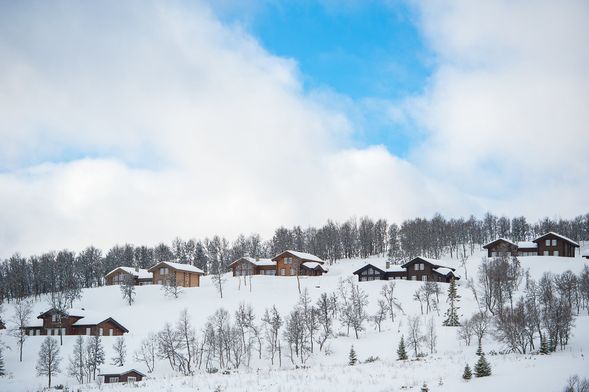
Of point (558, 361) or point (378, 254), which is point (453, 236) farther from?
point (558, 361)

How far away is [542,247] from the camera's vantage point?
3915 inches

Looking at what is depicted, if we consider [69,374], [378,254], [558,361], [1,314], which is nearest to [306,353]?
[69,374]

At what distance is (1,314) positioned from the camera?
8862 cm

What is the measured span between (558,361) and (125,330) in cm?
6288

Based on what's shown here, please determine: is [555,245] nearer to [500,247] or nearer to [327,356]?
[500,247]

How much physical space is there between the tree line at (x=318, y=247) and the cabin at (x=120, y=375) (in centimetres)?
8372

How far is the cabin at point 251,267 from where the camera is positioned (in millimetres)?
108938

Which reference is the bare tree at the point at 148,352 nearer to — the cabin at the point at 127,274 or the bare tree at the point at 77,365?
the bare tree at the point at 77,365

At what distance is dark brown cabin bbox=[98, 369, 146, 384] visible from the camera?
1839 inches

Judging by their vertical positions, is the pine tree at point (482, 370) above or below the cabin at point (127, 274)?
below

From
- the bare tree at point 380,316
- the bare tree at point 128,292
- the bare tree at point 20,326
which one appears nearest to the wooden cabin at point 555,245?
the bare tree at point 380,316

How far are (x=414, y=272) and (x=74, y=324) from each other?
65661 mm

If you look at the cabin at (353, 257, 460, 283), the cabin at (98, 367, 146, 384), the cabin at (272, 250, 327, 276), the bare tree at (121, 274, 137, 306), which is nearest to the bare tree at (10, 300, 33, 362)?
the bare tree at (121, 274, 137, 306)

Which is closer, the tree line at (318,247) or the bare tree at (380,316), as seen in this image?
the bare tree at (380,316)
